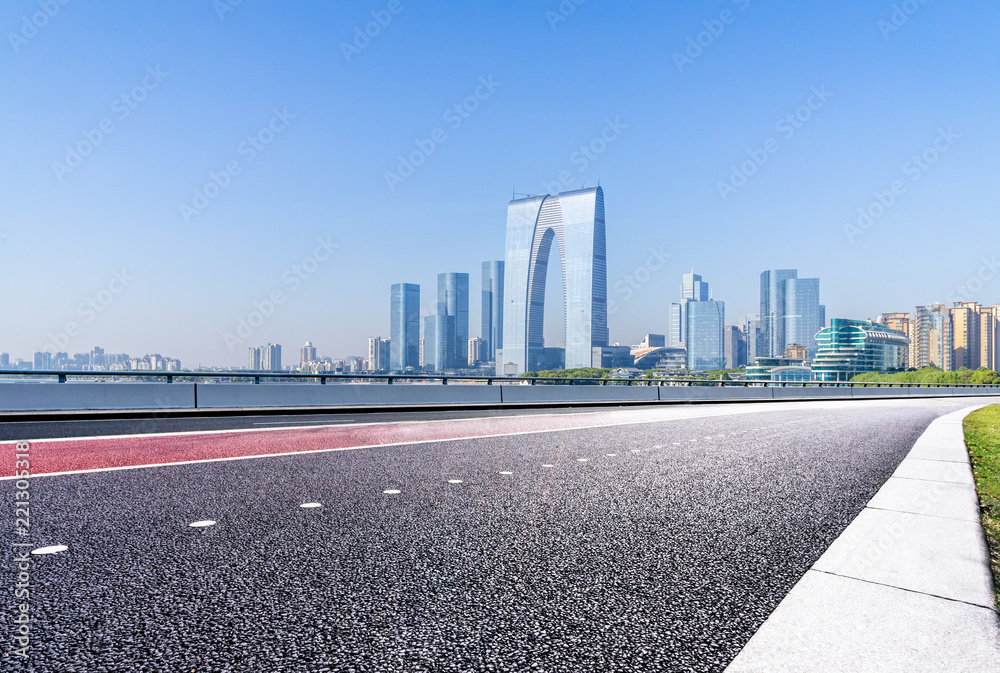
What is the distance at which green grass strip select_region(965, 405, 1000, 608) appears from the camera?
14.1 ft

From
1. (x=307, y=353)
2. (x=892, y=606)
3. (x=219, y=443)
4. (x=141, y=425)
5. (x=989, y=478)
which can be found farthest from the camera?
(x=307, y=353)

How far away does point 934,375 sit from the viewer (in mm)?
162250

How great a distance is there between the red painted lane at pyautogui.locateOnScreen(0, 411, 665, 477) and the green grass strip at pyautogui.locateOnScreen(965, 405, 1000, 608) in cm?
711

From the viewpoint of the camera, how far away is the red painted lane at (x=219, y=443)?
26.8 feet

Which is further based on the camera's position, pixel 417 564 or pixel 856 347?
pixel 856 347

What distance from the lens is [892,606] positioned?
3262mm

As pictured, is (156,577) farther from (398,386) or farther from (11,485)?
(398,386)

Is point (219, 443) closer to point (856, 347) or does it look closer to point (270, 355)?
point (270, 355)

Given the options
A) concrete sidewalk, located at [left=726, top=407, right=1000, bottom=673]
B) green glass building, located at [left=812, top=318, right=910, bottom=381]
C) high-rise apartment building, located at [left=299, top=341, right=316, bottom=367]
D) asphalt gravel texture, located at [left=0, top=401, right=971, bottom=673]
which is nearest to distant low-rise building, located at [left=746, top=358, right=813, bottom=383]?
green glass building, located at [left=812, top=318, right=910, bottom=381]

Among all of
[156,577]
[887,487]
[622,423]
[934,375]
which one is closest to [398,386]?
[622,423]

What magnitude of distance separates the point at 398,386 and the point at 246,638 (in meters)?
19.5

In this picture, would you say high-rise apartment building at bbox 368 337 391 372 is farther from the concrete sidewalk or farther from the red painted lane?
the concrete sidewalk

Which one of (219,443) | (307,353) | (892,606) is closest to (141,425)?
(219,443)

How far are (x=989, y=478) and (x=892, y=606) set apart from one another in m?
5.20
